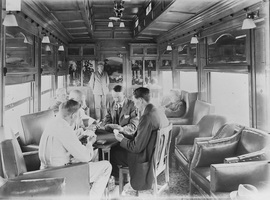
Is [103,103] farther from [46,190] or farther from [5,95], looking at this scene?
[46,190]

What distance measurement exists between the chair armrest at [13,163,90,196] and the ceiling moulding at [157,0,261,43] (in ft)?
9.74

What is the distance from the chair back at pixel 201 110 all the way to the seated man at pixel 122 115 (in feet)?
4.73

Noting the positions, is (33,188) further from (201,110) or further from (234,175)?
(201,110)

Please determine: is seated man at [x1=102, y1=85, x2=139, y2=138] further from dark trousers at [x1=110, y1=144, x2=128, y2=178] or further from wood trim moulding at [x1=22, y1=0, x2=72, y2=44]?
wood trim moulding at [x1=22, y1=0, x2=72, y2=44]

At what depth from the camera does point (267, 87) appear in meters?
3.29

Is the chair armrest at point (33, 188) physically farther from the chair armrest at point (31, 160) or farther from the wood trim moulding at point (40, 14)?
the wood trim moulding at point (40, 14)

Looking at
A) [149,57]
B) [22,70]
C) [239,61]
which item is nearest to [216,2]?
[239,61]

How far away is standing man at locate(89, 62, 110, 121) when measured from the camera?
8.72m

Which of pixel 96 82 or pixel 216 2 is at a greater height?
pixel 216 2

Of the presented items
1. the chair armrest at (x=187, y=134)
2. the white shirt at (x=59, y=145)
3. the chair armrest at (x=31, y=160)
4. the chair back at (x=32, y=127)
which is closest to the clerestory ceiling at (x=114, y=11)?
the chair back at (x=32, y=127)

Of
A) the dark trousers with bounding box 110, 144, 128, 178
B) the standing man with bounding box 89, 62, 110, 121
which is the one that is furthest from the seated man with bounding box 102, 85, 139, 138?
the standing man with bounding box 89, 62, 110, 121

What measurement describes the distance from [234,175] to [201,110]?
2.74 metres

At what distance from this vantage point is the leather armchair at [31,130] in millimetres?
3567

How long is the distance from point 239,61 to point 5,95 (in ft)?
10.8
